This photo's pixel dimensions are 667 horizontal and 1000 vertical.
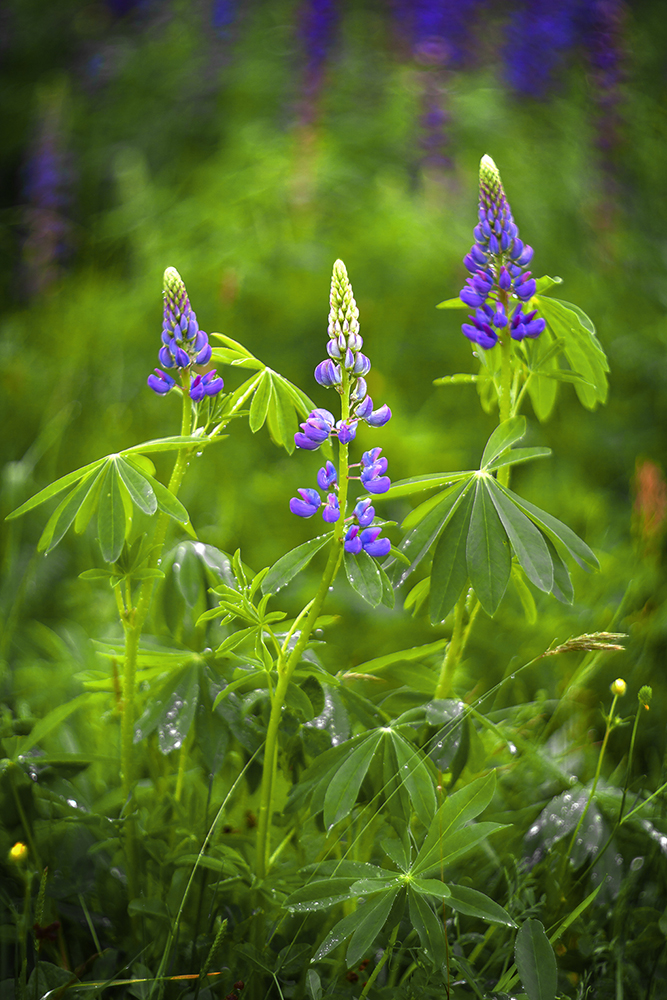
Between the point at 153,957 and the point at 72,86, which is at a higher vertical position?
the point at 72,86

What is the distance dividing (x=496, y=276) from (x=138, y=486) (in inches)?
26.4

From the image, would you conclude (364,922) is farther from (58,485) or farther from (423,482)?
(58,485)

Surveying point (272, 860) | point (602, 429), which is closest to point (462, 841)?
point (272, 860)

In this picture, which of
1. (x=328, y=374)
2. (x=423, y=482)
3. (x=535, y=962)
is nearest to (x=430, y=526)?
(x=423, y=482)

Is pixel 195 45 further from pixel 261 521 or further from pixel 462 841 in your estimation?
pixel 462 841

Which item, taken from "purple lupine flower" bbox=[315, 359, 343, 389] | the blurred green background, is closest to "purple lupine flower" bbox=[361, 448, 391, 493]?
"purple lupine flower" bbox=[315, 359, 343, 389]

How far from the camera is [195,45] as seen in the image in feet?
18.9

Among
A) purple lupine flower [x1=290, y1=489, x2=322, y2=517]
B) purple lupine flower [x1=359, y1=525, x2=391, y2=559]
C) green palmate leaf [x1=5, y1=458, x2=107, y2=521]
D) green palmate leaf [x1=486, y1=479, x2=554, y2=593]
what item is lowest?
green palmate leaf [x1=486, y1=479, x2=554, y2=593]

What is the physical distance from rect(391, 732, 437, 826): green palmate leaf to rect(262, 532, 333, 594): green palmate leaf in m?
0.34

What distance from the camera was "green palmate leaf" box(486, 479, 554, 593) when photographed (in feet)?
3.38

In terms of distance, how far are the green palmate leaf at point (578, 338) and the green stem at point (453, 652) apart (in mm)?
431

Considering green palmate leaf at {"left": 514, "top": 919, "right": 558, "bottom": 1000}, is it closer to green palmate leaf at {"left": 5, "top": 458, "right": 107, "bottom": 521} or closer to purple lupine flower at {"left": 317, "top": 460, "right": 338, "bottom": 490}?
purple lupine flower at {"left": 317, "top": 460, "right": 338, "bottom": 490}

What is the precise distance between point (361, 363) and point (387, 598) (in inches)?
12.6

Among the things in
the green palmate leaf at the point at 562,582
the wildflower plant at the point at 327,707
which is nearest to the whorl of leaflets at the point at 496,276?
the wildflower plant at the point at 327,707
